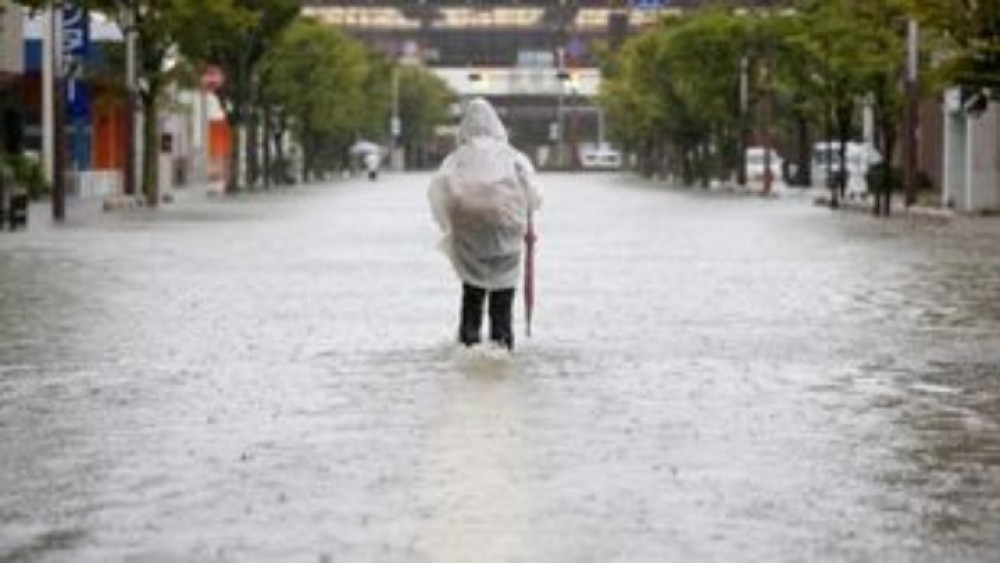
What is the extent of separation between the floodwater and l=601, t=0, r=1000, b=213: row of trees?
11.3 meters

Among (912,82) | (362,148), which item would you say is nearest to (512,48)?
(362,148)

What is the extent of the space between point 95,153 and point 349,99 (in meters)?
25.8

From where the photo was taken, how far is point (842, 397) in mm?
13938

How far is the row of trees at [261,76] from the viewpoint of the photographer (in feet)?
189

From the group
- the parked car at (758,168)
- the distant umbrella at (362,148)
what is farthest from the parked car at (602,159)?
the parked car at (758,168)

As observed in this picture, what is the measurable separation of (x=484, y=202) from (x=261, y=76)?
7128 centimetres

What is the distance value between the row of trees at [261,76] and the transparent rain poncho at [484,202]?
587 inches

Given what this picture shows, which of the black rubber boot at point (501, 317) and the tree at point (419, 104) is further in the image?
the tree at point (419, 104)

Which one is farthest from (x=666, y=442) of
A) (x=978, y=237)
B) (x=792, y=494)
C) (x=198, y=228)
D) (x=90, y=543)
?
(x=198, y=228)

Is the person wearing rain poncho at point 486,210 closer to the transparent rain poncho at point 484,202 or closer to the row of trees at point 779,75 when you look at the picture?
the transparent rain poncho at point 484,202

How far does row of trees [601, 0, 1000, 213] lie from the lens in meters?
38.7

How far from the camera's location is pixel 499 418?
41.7 feet

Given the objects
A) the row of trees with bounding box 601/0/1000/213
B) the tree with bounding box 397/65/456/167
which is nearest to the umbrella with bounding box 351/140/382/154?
→ the tree with bounding box 397/65/456/167

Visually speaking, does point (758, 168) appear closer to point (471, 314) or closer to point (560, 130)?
point (560, 130)
